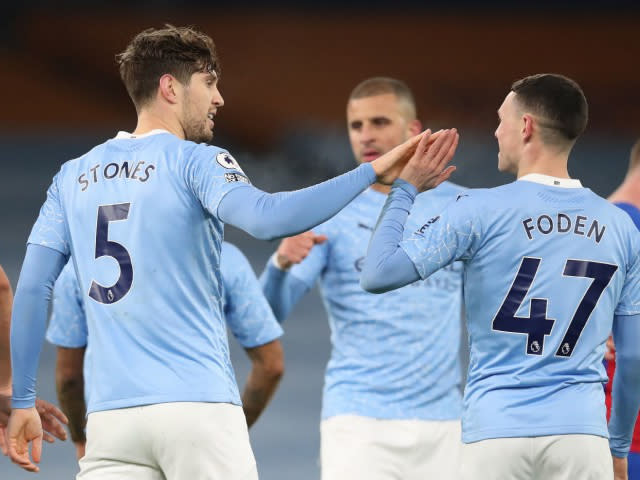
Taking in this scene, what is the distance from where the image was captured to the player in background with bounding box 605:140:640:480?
14.4 feet

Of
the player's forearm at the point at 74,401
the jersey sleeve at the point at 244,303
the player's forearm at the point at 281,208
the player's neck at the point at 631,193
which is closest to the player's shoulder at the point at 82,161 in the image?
the player's forearm at the point at 281,208

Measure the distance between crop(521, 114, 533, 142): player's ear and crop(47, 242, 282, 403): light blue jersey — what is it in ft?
4.60

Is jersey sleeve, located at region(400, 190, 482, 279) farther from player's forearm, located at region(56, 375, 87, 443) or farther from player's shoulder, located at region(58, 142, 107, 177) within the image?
player's forearm, located at region(56, 375, 87, 443)

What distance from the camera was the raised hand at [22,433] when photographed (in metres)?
3.59

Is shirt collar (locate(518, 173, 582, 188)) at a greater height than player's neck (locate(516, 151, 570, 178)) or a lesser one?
lesser

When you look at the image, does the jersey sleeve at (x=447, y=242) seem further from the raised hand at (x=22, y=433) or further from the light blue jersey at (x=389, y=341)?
the light blue jersey at (x=389, y=341)

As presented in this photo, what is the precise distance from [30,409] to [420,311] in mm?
1906

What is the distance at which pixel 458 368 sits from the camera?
5.12 meters

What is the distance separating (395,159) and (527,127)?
1.53 ft

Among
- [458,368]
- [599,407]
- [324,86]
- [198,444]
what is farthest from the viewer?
[324,86]

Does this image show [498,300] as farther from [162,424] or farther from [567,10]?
[567,10]

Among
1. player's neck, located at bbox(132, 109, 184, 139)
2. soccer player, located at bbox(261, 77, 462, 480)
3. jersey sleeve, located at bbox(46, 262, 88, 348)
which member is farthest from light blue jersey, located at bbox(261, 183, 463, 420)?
player's neck, located at bbox(132, 109, 184, 139)

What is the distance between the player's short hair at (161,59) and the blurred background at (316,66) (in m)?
9.08

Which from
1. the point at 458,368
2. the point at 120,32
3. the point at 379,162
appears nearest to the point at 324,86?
the point at 120,32
